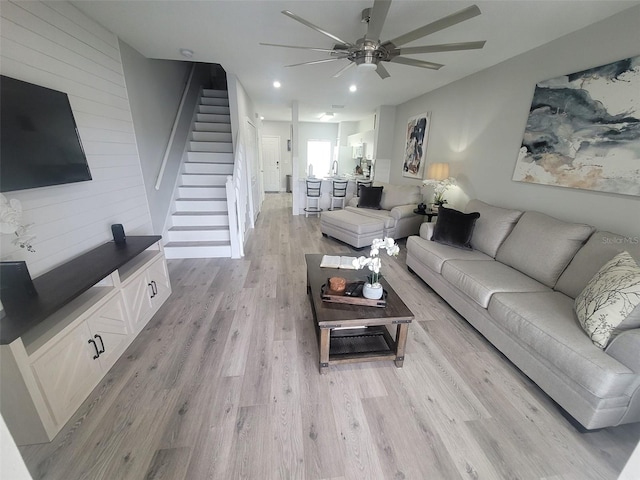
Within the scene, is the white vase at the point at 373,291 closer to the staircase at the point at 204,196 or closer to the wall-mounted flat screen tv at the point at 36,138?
the wall-mounted flat screen tv at the point at 36,138

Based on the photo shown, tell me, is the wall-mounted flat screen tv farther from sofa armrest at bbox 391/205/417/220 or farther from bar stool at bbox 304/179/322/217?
bar stool at bbox 304/179/322/217

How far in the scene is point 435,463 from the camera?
132 cm

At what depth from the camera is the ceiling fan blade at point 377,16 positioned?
1.55 m

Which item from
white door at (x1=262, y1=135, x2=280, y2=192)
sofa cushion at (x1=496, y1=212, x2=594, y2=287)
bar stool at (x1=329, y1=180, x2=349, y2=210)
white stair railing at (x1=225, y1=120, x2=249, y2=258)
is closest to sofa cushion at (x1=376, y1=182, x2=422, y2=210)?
bar stool at (x1=329, y1=180, x2=349, y2=210)

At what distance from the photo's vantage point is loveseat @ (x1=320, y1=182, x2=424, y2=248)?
4.20 meters

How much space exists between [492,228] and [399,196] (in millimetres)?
2195

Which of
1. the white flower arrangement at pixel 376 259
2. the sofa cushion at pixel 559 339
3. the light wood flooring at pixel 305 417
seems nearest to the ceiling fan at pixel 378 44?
the white flower arrangement at pixel 376 259

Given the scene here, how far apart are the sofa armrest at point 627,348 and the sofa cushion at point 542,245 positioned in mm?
850

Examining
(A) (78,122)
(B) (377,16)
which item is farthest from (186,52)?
(B) (377,16)

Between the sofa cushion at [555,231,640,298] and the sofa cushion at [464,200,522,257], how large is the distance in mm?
680

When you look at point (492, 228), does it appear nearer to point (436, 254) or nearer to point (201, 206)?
point (436, 254)

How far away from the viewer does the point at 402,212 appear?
444 cm

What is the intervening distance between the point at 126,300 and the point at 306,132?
9043 millimetres

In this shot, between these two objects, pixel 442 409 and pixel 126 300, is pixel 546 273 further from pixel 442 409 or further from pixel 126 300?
pixel 126 300
